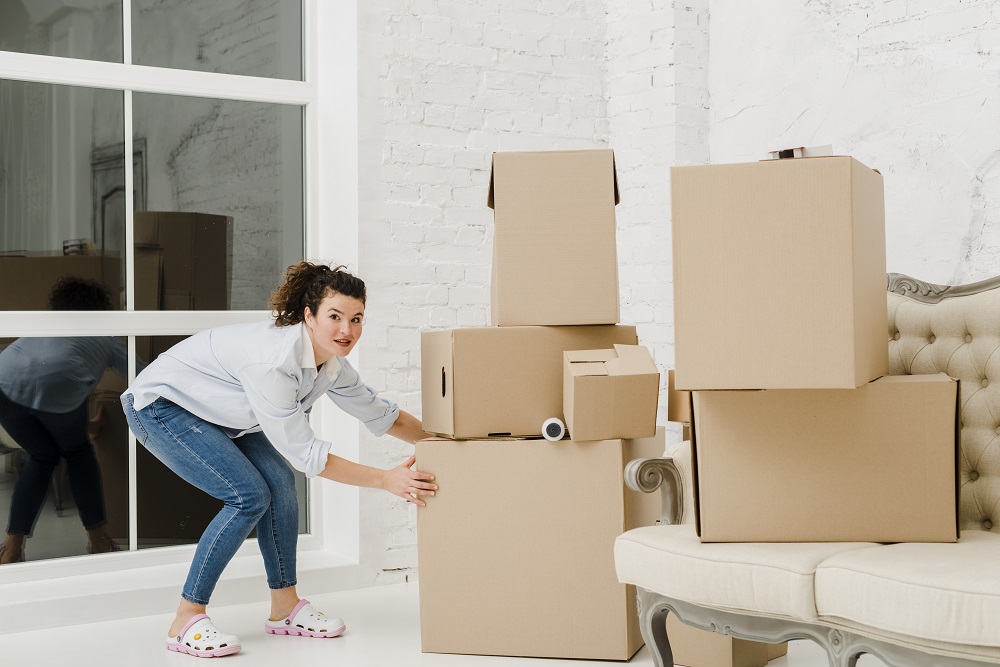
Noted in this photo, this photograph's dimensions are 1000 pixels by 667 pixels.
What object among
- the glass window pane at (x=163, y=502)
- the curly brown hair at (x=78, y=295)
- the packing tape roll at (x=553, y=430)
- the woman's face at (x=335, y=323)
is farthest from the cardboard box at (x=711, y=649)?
the curly brown hair at (x=78, y=295)

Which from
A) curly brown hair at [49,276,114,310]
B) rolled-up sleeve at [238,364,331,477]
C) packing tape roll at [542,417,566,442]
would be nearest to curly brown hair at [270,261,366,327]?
rolled-up sleeve at [238,364,331,477]

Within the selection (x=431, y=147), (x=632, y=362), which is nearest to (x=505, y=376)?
(x=632, y=362)

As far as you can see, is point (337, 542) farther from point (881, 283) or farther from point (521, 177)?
point (881, 283)

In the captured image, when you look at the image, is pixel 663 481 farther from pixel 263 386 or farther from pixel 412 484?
pixel 263 386

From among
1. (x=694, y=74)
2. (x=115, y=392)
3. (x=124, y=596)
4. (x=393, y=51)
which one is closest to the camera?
(x=124, y=596)

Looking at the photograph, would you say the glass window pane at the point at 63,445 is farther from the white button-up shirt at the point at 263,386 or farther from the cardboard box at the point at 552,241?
the cardboard box at the point at 552,241

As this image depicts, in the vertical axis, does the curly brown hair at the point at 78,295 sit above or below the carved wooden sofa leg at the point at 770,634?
above

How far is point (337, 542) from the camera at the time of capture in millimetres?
3117

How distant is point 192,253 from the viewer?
2990mm

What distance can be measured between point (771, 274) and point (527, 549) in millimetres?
900

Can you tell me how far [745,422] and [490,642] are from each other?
0.85 m

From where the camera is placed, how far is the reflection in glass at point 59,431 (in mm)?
2732

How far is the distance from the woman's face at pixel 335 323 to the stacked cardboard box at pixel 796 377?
887 mm

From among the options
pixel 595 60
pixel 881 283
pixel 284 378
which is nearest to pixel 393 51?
pixel 595 60
